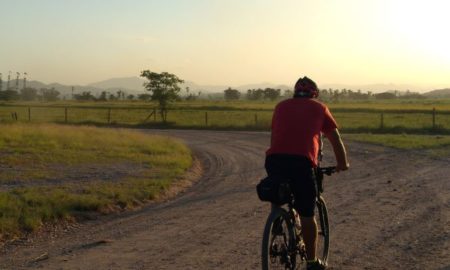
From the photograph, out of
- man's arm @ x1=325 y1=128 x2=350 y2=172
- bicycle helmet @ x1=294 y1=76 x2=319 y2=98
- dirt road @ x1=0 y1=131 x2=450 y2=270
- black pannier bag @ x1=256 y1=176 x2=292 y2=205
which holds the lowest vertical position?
dirt road @ x1=0 y1=131 x2=450 y2=270

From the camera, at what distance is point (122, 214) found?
9.12 m

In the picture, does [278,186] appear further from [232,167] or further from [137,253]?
[232,167]

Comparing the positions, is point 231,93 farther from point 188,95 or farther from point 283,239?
point 283,239

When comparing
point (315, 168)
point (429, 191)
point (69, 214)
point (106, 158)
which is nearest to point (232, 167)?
point (106, 158)

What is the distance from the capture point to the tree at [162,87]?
141 feet

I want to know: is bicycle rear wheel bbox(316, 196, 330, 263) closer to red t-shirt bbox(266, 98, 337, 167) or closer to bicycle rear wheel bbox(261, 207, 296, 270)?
bicycle rear wheel bbox(261, 207, 296, 270)

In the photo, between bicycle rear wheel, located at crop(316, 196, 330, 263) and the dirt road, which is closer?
bicycle rear wheel, located at crop(316, 196, 330, 263)

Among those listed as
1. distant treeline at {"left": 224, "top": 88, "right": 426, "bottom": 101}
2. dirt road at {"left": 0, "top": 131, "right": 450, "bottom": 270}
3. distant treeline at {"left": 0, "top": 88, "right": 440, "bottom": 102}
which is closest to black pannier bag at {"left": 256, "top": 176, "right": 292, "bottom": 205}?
dirt road at {"left": 0, "top": 131, "right": 450, "bottom": 270}

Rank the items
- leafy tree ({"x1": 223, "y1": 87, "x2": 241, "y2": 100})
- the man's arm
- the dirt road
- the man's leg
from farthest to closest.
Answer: leafy tree ({"x1": 223, "y1": 87, "x2": 241, "y2": 100}), the dirt road, the man's arm, the man's leg

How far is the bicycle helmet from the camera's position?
496 cm

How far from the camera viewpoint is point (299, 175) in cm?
474

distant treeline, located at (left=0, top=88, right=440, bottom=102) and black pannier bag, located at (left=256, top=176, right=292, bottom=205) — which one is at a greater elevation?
distant treeline, located at (left=0, top=88, right=440, bottom=102)

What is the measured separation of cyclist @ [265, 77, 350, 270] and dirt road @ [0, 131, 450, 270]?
1347mm

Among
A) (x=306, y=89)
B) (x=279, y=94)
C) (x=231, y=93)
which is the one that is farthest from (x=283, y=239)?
(x=231, y=93)
